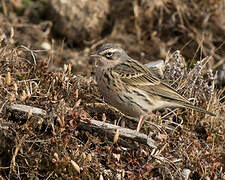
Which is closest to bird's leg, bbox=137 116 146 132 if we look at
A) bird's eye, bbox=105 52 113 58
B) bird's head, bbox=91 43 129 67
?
bird's head, bbox=91 43 129 67

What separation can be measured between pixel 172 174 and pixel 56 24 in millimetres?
5907

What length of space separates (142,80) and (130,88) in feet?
1.01

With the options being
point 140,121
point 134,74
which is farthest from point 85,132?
point 134,74

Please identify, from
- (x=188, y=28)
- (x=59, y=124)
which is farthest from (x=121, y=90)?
(x=188, y=28)

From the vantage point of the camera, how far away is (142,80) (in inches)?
241

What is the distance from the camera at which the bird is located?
577 centimetres

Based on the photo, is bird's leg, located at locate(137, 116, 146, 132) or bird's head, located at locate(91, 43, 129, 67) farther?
bird's head, located at locate(91, 43, 129, 67)

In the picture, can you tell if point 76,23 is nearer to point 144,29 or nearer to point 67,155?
point 144,29

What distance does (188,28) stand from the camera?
10164 mm

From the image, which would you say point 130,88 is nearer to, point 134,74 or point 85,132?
point 134,74

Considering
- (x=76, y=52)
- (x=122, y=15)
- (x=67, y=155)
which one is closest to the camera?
(x=67, y=155)

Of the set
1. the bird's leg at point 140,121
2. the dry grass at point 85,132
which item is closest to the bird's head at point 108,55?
the dry grass at point 85,132

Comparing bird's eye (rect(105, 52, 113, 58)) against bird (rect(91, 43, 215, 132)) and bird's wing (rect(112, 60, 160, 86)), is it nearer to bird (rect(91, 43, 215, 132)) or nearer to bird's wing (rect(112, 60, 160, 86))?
bird (rect(91, 43, 215, 132))

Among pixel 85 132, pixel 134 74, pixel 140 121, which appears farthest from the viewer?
pixel 134 74
